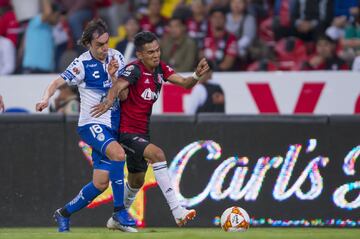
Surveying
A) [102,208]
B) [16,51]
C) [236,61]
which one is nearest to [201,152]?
[102,208]

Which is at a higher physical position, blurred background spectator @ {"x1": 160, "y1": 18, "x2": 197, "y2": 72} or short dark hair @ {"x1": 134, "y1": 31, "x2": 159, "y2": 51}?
short dark hair @ {"x1": 134, "y1": 31, "x2": 159, "y2": 51}

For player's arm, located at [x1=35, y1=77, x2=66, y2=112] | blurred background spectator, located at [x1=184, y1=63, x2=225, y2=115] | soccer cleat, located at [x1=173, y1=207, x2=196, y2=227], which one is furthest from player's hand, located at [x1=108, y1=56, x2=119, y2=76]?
blurred background spectator, located at [x1=184, y1=63, x2=225, y2=115]

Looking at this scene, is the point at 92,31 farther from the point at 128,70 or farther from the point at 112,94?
the point at 112,94

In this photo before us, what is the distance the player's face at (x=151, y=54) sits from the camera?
11.8m

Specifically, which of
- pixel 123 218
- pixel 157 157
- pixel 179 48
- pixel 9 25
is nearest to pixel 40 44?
pixel 9 25

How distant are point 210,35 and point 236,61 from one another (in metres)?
0.59

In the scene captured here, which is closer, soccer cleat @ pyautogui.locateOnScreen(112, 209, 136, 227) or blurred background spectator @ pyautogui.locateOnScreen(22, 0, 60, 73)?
soccer cleat @ pyautogui.locateOnScreen(112, 209, 136, 227)

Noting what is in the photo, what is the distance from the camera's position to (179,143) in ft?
45.9

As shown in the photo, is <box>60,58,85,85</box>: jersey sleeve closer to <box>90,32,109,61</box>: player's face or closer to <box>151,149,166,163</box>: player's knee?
<box>90,32,109,61</box>: player's face

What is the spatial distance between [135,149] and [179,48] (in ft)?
17.0

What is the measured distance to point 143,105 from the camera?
39.0 ft

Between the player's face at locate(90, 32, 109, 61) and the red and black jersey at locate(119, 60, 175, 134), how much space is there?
297 millimetres

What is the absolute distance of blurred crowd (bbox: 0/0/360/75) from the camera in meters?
16.7

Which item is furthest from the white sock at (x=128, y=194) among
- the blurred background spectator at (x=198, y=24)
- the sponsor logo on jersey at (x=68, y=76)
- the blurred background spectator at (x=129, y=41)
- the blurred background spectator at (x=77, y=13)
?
the blurred background spectator at (x=77, y=13)
